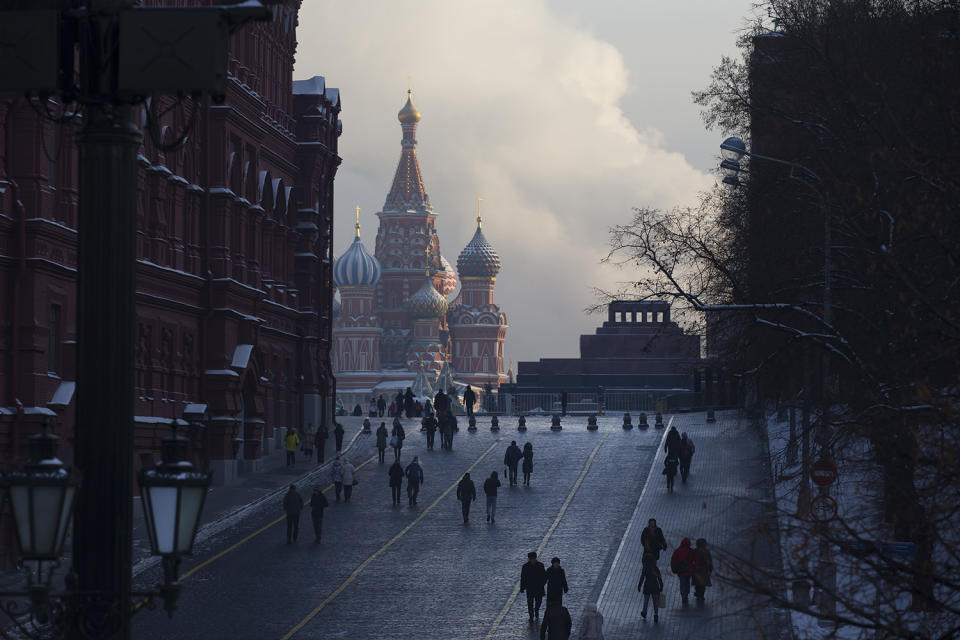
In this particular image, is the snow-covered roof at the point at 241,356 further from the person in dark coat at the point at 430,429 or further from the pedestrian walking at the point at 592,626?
the pedestrian walking at the point at 592,626

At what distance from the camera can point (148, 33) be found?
8031 mm

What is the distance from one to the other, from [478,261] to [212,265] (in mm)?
126571

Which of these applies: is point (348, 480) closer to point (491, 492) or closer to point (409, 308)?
point (491, 492)

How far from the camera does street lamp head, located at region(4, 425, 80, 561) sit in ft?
26.0

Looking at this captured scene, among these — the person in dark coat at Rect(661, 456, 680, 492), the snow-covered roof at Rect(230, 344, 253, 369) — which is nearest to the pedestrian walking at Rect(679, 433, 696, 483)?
Result: the person in dark coat at Rect(661, 456, 680, 492)

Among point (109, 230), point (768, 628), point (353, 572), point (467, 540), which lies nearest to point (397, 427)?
point (467, 540)

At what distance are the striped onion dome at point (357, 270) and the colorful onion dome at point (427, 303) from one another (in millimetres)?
4894

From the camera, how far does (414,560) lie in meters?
35.9

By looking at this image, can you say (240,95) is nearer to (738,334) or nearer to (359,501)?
(359,501)

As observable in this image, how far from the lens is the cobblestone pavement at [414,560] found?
1141 inches

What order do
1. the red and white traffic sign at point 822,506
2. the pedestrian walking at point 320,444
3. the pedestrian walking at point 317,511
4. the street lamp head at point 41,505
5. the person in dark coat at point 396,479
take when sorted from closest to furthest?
1. the street lamp head at point 41,505
2. the red and white traffic sign at point 822,506
3. the pedestrian walking at point 317,511
4. the person in dark coat at point 396,479
5. the pedestrian walking at point 320,444

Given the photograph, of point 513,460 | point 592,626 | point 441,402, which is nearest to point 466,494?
point 513,460

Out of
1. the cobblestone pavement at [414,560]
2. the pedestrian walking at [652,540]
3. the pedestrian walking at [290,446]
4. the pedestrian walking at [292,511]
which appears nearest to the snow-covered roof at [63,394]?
the cobblestone pavement at [414,560]

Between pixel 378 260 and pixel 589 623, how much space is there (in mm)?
155533
